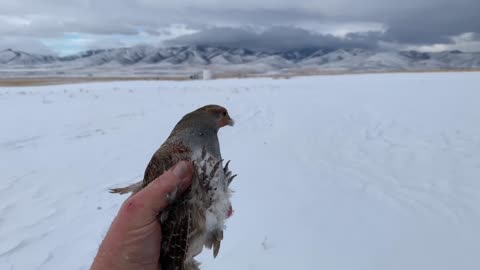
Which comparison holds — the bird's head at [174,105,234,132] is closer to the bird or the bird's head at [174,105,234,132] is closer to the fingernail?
the bird

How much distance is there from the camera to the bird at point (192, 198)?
2246 millimetres

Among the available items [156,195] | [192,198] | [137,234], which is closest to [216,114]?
[192,198]

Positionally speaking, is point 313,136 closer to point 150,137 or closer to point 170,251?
point 150,137

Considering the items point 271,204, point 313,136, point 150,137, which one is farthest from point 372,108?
point 271,204

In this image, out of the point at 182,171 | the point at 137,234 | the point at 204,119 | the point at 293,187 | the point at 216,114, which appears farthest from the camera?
the point at 293,187

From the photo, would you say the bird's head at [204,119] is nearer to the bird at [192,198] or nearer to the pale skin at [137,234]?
the bird at [192,198]

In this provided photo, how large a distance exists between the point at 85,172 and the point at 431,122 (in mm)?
8810

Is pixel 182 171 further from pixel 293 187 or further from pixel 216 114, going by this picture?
pixel 293 187

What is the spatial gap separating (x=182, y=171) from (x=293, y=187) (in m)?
3.70

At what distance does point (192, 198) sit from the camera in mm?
2436

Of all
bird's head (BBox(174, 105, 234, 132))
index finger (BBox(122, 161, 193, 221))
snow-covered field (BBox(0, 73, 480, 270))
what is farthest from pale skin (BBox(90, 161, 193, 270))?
snow-covered field (BBox(0, 73, 480, 270))

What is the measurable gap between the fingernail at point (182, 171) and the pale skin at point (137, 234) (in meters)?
0.07

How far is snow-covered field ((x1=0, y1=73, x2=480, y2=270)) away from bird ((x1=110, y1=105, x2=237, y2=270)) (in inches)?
51.3

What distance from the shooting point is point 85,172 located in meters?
6.54
